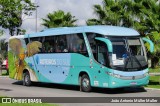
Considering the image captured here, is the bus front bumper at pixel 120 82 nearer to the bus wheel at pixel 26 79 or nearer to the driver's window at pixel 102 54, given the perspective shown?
the driver's window at pixel 102 54

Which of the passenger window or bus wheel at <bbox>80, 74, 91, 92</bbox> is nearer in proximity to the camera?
bus wheel at <bbox>80, 74, 91, 92</bbox>

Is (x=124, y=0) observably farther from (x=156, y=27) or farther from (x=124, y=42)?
(x=124, y=42)

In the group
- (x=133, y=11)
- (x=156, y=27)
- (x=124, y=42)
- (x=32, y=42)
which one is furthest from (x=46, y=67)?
(x=133, y=11)

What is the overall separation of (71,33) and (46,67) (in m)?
3.21

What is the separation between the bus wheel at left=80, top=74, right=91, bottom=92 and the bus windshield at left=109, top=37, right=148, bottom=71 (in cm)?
202

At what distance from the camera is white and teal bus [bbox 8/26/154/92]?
2003 cm

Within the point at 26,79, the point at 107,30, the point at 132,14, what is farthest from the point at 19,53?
the point at 132,14

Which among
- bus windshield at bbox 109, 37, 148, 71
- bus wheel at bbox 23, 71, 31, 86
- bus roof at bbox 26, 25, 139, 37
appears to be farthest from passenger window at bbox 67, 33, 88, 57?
bus wheel at bbox 23, 71, 31, 86

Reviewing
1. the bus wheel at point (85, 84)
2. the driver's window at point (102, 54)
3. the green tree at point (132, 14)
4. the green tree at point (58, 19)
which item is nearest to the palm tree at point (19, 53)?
the bus wheel at point (85, 84)

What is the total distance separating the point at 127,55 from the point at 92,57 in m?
1.65

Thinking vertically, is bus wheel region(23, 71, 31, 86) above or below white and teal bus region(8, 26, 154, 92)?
below

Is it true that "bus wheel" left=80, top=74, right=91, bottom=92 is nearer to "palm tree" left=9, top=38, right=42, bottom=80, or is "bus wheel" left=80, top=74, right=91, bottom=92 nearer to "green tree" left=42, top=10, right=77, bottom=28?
"palm tree" left=9, top=38, right=42, bottom=80

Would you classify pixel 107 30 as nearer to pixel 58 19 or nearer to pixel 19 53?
pixel 19 53

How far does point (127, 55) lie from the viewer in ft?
66.6
